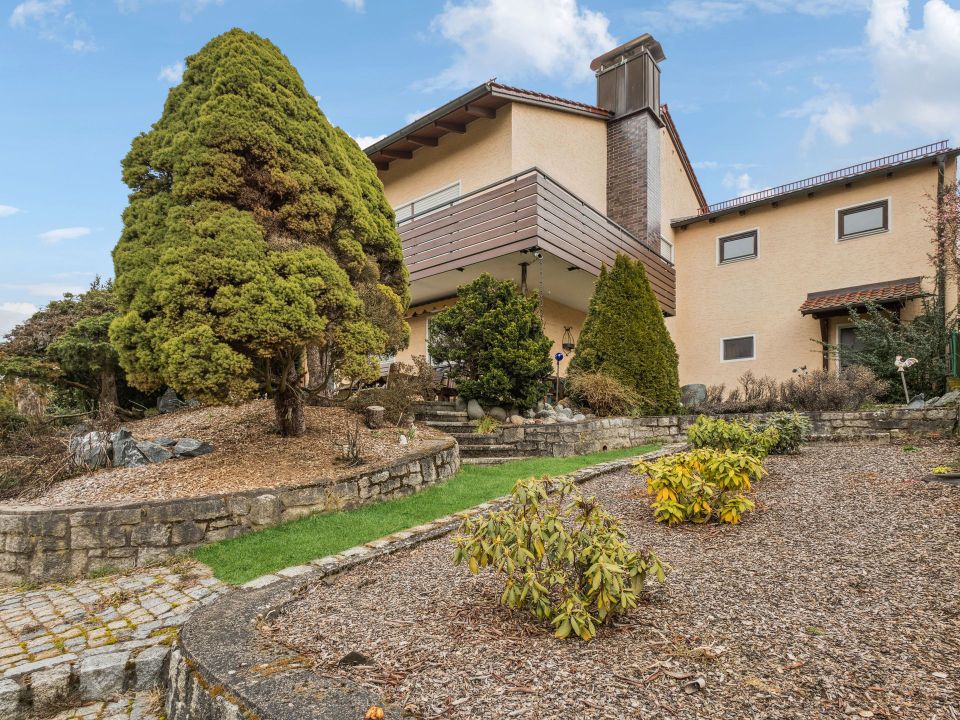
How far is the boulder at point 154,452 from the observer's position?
19.2 feet

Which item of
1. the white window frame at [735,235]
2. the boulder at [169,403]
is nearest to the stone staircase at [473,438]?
the boulder at [169,403]

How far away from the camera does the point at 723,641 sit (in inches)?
90.6

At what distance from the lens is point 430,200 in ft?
46.4

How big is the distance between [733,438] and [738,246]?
32.3 feet

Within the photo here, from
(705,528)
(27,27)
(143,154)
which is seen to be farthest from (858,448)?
(27,27)

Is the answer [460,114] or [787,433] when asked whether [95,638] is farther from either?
[460,114]

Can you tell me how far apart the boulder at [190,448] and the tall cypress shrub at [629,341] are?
6.59 metres

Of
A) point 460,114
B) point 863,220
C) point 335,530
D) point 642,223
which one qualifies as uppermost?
point 460,114

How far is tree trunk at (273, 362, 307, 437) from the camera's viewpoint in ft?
21.4

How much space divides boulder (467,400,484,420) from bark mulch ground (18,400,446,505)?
1.26 m

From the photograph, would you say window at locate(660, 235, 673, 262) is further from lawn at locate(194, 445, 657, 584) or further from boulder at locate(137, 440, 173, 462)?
boulder at locate(137, 440, 173, 462)

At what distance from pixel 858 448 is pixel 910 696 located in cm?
597

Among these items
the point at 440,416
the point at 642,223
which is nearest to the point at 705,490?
the point at 440,416

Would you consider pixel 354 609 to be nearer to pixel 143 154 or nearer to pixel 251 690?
pixel 251 690
